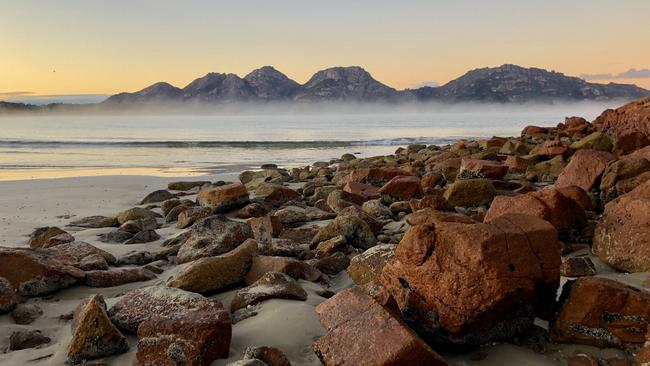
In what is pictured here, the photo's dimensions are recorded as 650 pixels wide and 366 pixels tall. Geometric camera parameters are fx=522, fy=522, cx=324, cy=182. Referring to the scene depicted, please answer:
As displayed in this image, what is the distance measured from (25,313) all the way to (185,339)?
5.08ft

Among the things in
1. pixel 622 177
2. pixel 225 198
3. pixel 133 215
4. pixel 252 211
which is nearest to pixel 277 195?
pixel 225 198

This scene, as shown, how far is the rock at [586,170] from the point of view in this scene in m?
5.36

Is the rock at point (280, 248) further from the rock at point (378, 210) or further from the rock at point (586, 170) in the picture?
the rock at point (586, 170)

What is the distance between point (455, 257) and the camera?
2711 millimetres

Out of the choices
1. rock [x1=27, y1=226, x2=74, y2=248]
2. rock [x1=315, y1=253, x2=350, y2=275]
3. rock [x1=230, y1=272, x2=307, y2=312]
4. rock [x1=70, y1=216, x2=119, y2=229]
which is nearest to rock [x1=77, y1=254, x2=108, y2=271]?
rock [x1=27, y1=226, x2=74, y2=248]

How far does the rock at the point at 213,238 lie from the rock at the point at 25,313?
51.5 inches

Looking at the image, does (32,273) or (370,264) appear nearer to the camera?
(370,264)

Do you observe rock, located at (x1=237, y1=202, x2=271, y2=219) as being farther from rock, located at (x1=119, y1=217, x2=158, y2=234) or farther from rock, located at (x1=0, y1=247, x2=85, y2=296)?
rock, located at (x1=0, y1=247, x2=85, y2=296)

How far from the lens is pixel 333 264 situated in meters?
4.26

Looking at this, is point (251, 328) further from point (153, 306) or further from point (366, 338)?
point (366, 338)

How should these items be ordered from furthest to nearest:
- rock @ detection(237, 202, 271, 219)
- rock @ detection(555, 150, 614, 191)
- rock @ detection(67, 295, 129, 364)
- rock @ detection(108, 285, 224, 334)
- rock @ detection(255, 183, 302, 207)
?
rock @ detection(255, 183, 302, 207) → rock @ detection(237, 202, 271, 219) → rock @ detection(555, 150, 614, 191) → rock @ detection(108, 285, 224, 334) → rock @ detection(67, 295, 129, 364)

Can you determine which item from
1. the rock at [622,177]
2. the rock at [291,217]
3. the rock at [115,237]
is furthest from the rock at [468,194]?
the rock at [115,237]

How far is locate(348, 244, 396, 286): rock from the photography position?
Answer: 3684mm

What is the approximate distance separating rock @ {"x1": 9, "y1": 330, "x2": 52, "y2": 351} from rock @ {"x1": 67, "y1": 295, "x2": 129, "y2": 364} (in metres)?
0.42
